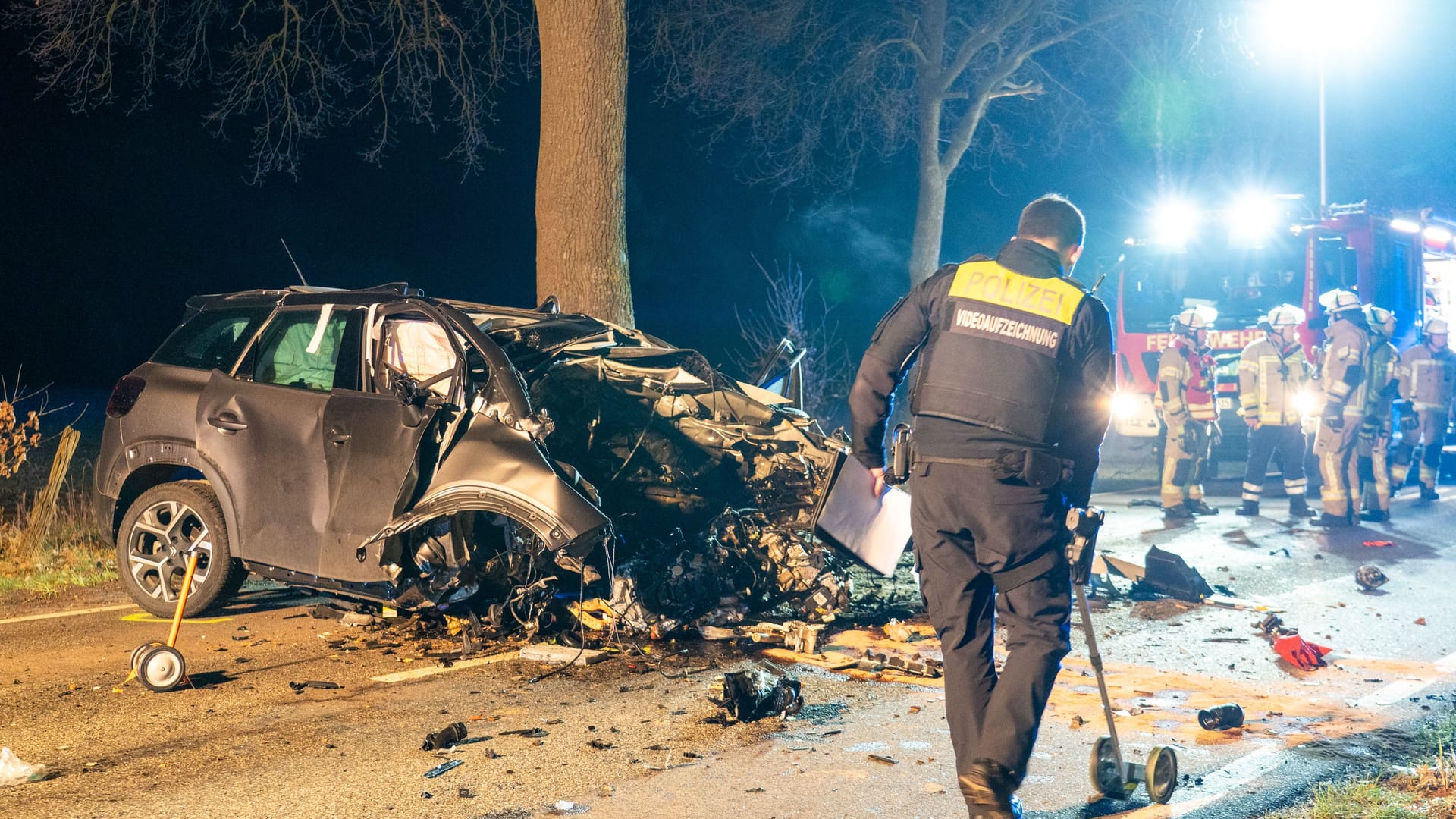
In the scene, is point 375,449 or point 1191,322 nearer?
point 375,449

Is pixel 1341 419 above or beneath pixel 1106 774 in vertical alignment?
above

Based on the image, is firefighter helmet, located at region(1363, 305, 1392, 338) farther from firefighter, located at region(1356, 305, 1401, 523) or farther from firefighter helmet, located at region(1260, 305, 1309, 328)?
firefighter helmet, located at region(1260, 305, 1309, 328)

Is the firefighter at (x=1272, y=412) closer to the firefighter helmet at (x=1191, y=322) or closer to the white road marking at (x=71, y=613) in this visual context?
the firefighter helmet at (x=1191, y=322)

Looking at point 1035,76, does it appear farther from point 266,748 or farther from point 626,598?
point 266,748

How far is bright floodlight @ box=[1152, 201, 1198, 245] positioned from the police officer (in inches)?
459

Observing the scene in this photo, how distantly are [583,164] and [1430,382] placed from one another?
9.35m

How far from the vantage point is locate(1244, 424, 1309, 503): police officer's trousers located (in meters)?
11.5

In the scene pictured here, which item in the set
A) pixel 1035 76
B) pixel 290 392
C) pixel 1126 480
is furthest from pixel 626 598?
pixel 1035 76

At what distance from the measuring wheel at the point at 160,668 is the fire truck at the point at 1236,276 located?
11206 mm

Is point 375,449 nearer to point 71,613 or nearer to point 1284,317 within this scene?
point 71,613

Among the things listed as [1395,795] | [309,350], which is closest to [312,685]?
[309,350]

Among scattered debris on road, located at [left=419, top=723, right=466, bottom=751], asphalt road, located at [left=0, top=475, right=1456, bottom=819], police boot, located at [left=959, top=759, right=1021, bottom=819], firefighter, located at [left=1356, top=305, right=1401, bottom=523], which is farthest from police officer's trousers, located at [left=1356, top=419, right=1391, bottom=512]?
scattered debris on road, located at [left=419, top=723, right=466, bottom=751]

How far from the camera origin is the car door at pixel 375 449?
568cm

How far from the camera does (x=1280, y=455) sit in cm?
1181
